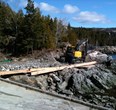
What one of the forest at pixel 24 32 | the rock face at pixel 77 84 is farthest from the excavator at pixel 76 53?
the forest at pixel 24 32

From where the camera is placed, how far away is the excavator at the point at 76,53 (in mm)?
35956

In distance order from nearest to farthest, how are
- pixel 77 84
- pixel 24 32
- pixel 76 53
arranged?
1. pixel 77 84
2. pixel 76 53
3. pixel 24 32

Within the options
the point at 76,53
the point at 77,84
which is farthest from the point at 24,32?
the point at 77,84

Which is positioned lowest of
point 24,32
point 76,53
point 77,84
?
point 77,84

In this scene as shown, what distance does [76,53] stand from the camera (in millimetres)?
→ 36594

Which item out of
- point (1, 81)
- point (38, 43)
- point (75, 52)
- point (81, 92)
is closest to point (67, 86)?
point (81, 92)

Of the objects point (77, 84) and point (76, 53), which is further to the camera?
point (76, 53)

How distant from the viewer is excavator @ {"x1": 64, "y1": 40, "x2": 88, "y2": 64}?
35956mm

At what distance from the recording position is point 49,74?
96.1ft

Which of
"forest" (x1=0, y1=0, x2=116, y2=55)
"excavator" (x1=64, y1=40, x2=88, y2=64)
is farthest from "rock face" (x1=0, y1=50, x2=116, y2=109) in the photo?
"forest" (x1=0, y1=0, x2=116, y2=55)

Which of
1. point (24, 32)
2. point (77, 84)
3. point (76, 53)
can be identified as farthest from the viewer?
point (24, 32)

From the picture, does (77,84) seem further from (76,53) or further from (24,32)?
(24,32)

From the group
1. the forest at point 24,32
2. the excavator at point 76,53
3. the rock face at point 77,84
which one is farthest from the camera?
the forest at point 24,32

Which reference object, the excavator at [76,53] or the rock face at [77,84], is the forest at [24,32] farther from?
the rock face at [77,84]
